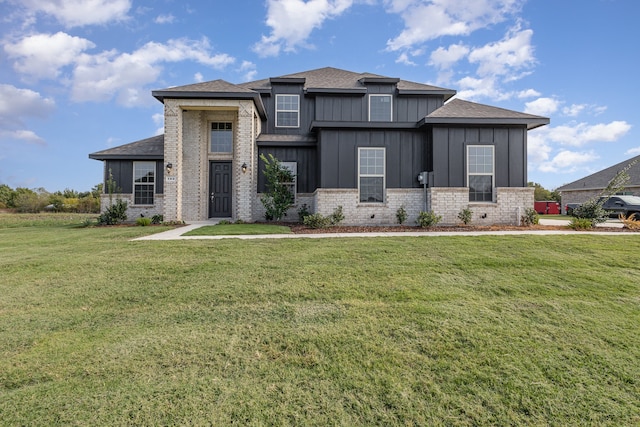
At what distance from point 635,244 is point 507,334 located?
20.6ft

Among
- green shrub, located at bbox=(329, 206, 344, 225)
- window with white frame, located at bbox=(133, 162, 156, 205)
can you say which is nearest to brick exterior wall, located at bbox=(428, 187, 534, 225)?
green shrub, located at bbox=(329, 206, 344, 225)

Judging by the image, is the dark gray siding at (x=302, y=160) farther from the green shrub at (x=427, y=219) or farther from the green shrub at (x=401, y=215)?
→ the green shrub at (x=427, y=219)

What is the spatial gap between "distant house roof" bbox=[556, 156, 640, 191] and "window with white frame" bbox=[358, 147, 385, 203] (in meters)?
23.5

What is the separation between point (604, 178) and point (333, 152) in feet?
90.2

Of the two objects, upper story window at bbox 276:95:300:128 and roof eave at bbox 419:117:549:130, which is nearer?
roof eave at bbox 419:117:549:130

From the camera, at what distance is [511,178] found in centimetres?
1106

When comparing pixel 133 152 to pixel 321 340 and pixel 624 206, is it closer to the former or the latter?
pixel 321 340

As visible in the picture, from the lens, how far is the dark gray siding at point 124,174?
46.7 ft

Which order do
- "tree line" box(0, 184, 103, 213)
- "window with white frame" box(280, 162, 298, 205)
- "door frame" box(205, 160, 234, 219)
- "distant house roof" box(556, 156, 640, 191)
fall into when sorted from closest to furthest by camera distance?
"window with white frame" box(280, 162, 298, 205)
"door frame" box(205, 160, 234, 219)
"distant house roof" box(556, 156, 640, 191)
"tree line" box(0, 184, 103, 213)

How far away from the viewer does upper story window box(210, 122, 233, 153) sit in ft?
44.4

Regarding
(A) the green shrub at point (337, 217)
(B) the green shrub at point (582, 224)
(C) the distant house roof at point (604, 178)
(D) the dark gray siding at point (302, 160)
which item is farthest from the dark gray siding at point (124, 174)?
(C) the distant house roof at point (604, 178)

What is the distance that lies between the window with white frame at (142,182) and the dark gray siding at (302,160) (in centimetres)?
569

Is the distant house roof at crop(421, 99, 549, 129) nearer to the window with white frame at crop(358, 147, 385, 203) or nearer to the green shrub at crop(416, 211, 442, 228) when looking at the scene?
the window with white frame at crop(358, 147, 385, 203)

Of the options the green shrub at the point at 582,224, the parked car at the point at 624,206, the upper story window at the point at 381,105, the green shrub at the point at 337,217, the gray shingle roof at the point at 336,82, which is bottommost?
the green shrub at the point at 582,224
